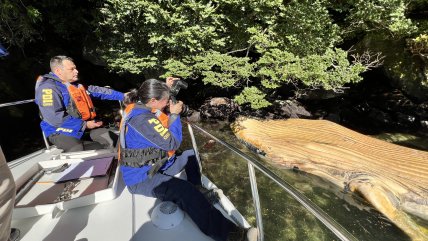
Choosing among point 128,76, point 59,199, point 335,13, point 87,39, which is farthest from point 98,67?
point 59,199

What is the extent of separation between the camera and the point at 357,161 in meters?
6.81

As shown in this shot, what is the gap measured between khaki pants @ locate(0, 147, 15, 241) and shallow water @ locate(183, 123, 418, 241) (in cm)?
451

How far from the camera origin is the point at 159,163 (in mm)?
2773

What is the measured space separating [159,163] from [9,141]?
10393 mm

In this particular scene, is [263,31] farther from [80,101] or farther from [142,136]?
[142,136]

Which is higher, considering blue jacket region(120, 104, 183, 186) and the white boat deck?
blue jacket region(120, 104, 183, 186)

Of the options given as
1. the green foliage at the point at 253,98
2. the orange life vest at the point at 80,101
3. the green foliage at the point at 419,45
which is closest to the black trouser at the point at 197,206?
the orange life vest at the point at 80,101

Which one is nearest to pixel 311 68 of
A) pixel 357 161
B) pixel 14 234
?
pixel 357 161

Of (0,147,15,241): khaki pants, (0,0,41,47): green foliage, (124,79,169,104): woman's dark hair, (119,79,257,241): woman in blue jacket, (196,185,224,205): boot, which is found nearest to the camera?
(0,147,15,241): khaki pants

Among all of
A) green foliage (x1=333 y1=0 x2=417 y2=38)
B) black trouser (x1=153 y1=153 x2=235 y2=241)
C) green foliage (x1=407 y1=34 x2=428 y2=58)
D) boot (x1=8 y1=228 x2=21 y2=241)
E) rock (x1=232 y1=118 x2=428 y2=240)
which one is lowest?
rock (x1=232 y1=118 x2=428 y2=240)

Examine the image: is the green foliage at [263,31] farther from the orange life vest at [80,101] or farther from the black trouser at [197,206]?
the black trouser at [197,206]

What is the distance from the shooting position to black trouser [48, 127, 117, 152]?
396cm

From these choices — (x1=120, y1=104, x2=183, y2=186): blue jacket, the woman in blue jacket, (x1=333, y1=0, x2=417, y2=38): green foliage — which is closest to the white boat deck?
the woman in blue jacket

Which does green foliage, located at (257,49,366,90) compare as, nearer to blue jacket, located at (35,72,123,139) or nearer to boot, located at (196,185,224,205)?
blue jacket, located at (35,72,123,139)
